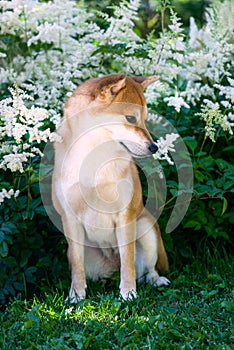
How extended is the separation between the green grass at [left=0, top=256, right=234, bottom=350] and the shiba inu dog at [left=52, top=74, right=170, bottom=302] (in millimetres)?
202

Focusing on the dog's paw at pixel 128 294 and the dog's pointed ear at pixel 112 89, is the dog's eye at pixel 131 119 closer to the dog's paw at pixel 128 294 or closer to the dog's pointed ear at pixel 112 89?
the dog's pointed ear at pixel 112 89

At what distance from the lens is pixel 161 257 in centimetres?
470

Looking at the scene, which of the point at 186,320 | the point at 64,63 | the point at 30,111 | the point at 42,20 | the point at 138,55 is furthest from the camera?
the point at 42,20

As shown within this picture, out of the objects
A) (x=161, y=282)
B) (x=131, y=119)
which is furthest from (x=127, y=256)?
(x=131, y=119)

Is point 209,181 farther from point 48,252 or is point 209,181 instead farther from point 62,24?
point 62,24

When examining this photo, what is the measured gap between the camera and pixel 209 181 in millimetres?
4762

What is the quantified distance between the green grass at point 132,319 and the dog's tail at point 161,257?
208mm

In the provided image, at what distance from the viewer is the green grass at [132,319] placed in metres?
3.42

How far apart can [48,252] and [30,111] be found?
1317 millimetres

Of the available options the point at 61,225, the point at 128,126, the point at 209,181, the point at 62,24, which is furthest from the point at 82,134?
the point at 62,24

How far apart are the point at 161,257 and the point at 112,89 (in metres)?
1.37

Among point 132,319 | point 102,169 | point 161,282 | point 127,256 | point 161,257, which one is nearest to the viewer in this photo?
point 132,319

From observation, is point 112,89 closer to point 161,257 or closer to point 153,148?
point 153,148

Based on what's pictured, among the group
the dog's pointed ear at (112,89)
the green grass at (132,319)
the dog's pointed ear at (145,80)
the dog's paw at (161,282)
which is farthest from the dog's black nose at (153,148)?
the dog's paw at (161,282)
